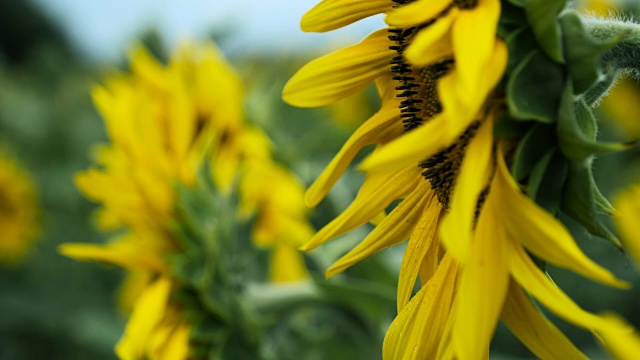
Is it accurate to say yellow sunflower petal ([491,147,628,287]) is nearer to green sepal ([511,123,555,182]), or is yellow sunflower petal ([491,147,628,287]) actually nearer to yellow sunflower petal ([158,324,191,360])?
green sepal ([511,123,555,182])

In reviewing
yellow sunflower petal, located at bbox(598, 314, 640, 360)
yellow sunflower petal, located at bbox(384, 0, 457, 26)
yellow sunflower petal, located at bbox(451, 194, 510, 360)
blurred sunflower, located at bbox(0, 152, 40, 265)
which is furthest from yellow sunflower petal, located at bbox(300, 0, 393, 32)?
blurred sunflower, located at bbox(0, 152, 40, 265)

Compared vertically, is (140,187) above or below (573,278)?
above

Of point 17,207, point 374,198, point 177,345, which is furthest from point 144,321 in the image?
point 17,207

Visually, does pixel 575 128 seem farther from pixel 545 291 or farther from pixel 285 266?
pixel 285 266

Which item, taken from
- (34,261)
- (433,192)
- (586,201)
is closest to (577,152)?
(586,201)

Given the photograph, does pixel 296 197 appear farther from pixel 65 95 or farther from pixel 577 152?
pixel 65 95
